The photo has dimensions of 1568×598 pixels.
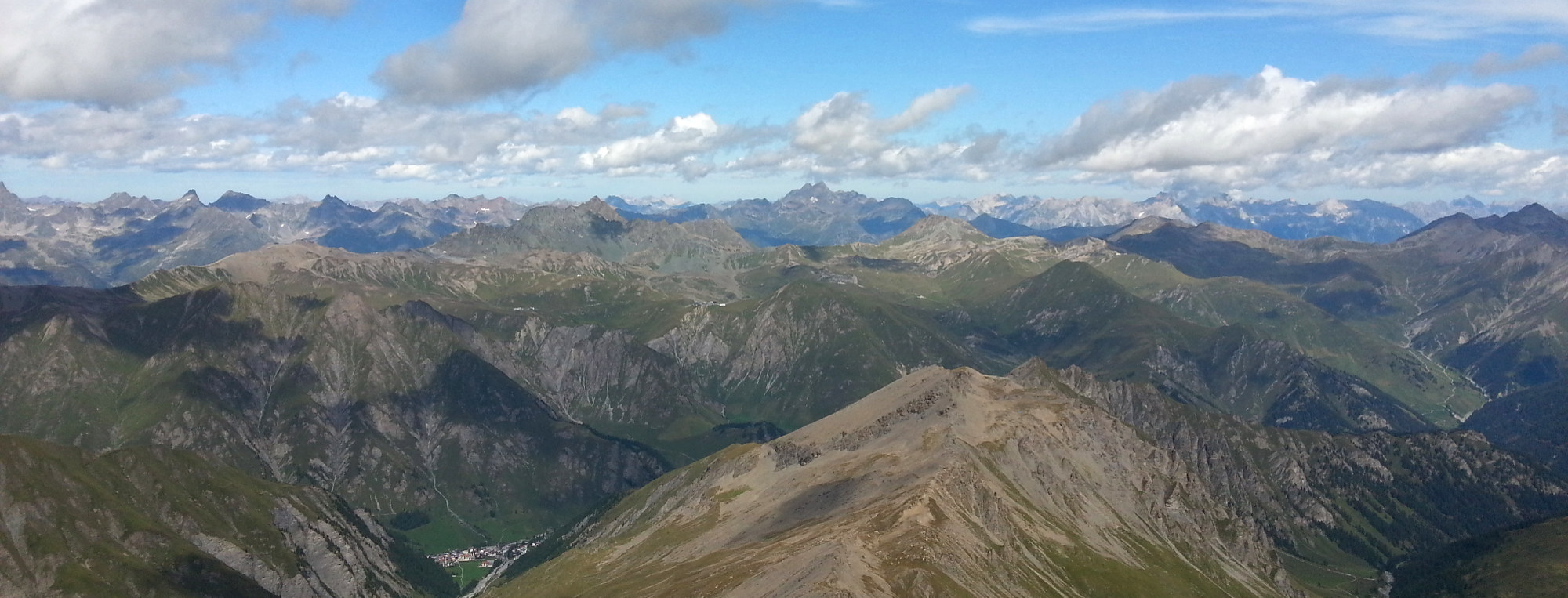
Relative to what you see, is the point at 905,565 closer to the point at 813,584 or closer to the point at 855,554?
the point at 855,554

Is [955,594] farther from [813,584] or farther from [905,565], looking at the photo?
[813,584]

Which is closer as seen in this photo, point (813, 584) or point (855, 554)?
point (813, 584)

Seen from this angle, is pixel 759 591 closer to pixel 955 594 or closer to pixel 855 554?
pixel 855 554

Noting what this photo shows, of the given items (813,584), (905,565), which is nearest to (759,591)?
(813,584)

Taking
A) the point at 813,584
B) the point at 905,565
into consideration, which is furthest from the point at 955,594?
the point at 813,584

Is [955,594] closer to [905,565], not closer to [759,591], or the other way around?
[905,565]

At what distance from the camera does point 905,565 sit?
655 feet

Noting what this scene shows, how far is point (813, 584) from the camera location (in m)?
186

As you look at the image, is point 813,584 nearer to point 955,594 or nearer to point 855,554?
point 855,554

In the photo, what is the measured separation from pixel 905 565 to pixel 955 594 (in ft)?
35.7

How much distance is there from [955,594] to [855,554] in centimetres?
1991

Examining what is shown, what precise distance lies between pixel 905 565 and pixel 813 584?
22462 mm

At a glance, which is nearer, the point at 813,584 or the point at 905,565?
the point at 813,584

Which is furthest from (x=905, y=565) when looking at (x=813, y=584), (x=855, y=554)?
(x=813, y=584)
